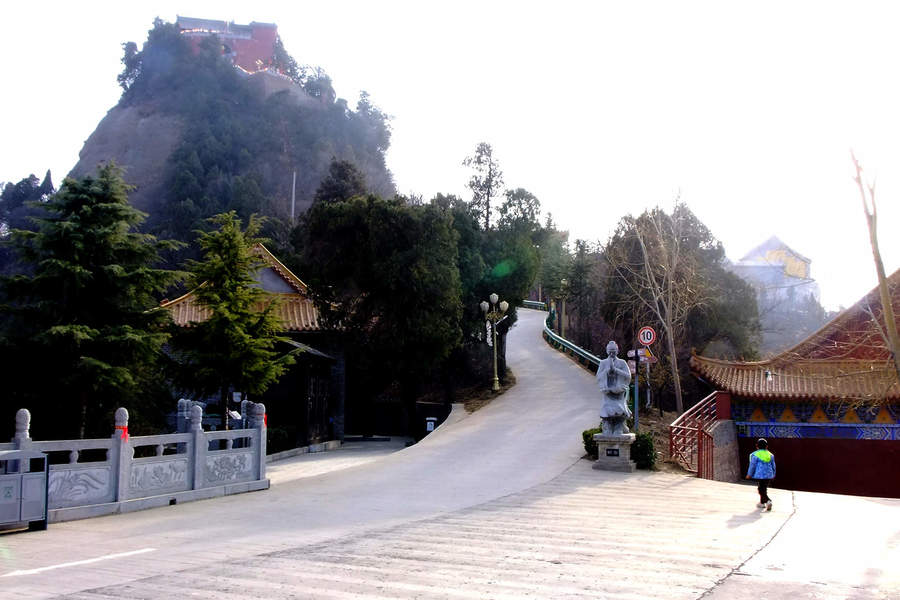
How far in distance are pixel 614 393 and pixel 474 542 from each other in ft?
26.6

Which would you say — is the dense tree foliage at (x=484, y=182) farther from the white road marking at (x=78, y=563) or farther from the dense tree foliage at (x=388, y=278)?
the white road marking at (x=78, y=563)

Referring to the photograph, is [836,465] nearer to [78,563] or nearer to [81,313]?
[81,313]

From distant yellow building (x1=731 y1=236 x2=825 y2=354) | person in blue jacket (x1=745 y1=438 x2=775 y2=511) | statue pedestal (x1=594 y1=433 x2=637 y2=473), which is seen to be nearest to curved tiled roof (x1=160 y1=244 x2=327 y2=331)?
statue pedestal (x1=594 y1=433 x2=637 y2=473)

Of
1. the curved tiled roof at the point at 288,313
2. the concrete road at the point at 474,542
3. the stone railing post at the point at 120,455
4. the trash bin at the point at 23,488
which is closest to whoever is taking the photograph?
the concrete road at the point at 474,542

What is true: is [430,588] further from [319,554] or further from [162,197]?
[162,197]

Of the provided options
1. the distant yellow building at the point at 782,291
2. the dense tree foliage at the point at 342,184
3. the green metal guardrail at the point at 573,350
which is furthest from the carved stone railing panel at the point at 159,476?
the distant yellow building at the point at 782,291

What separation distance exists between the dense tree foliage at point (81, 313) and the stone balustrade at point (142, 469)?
1.13 m

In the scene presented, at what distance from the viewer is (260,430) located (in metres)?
14.2

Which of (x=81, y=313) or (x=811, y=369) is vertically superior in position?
(x=81, y=313)

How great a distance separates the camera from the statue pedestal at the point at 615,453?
15.3 m

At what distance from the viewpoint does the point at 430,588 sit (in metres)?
6.05

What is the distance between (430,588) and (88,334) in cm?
950

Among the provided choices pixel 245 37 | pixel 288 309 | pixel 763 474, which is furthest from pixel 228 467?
pixel 245 37

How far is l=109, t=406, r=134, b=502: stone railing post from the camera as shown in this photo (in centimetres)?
1112
